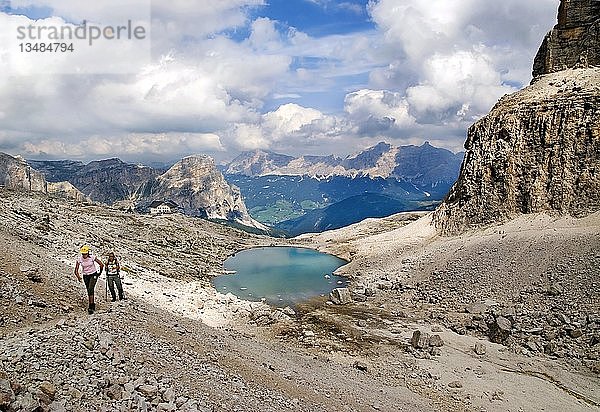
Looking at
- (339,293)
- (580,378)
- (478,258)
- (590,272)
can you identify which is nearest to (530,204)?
(478,258)

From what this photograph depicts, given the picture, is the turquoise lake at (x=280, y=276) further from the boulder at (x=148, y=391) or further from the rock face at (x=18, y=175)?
the rock face at (x=18, y=175)

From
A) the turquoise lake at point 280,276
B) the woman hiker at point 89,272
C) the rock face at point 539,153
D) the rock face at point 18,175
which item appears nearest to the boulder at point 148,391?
the woman hiker at point 89,272

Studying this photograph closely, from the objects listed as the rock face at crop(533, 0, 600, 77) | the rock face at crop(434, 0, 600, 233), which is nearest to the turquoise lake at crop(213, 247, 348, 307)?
the rock face at crop(434, 0, 600, 233)

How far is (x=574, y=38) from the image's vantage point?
198 ft

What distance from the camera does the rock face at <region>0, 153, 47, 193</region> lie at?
598 feet

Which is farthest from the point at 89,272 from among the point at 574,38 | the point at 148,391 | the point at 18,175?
the point at 18,175

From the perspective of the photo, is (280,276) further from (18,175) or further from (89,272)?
(18,175)

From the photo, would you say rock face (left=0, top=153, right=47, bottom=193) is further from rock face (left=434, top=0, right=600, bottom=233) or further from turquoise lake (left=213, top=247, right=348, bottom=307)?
rock face (left=434, top=0, right=600, bottom=233)

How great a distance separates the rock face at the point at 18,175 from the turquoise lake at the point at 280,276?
145 m

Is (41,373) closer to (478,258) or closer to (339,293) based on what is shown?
(339,293)

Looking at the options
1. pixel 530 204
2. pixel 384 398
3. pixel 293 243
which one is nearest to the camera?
pixel 384 398

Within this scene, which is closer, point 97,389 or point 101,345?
point 97,389

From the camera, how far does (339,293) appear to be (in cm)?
3988

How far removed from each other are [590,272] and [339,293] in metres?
18.4
